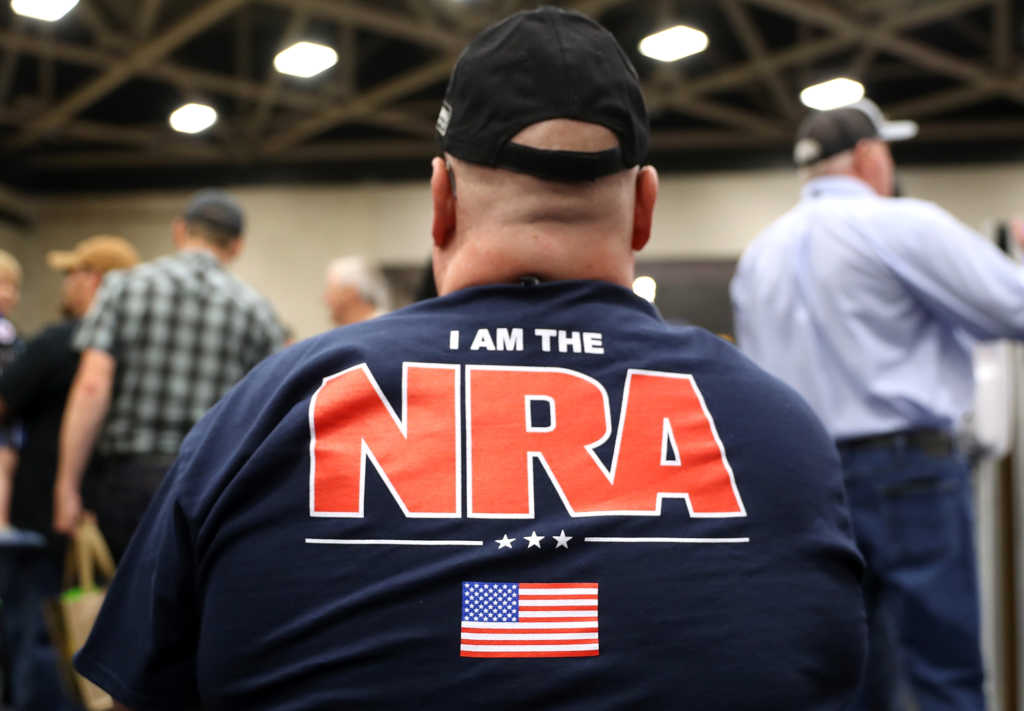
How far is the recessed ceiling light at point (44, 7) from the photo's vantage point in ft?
23.8

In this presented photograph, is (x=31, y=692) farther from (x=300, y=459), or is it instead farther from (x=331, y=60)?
(x=331, y=60)

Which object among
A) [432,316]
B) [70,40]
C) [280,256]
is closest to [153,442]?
[432,316]

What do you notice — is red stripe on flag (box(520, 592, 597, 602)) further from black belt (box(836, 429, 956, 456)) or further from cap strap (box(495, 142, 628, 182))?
black belt (box(836, 429, 956, 456))

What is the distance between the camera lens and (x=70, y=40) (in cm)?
960

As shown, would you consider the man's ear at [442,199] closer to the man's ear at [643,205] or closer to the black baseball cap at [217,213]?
the man's ear at [643,205]

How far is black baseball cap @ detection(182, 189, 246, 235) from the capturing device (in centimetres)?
348

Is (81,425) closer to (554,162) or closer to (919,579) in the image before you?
(919,579)

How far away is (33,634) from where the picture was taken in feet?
12.4

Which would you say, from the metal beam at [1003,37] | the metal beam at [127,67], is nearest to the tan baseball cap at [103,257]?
the metal beam at [127,67]

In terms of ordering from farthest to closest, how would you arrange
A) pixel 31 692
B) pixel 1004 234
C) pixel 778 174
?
pixel 778 174, pixel 31 692, pixel 1004 234

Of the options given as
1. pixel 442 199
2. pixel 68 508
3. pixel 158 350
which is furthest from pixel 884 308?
pixel 68 508

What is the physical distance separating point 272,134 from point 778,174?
516 centimetres

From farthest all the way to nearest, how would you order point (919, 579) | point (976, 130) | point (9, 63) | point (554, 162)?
point (976, 130), point (9, 63), point (919, 579), point (554, 162)

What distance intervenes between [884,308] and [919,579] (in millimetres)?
593
